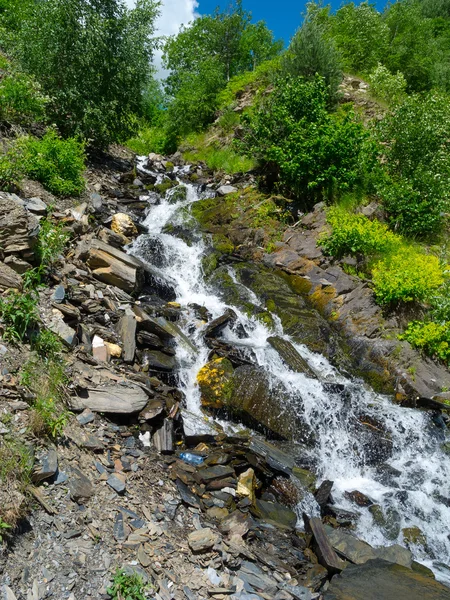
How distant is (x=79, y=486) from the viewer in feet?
15.4

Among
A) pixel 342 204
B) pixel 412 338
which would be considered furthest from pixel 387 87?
pixel 412 338

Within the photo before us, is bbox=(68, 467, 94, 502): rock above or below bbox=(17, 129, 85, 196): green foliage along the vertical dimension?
below

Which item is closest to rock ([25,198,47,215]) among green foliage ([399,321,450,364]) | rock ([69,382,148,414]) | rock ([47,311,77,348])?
rock ([47,311,77,348])

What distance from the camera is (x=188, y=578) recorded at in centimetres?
437

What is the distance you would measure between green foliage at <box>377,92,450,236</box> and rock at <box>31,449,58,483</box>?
1196cm

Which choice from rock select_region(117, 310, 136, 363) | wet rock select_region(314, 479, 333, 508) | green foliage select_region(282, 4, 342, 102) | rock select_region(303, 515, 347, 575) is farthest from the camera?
green foliage select_region(282, 4, 342, 102)

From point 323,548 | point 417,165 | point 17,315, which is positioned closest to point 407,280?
point 417,165

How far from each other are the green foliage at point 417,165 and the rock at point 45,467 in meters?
12.0

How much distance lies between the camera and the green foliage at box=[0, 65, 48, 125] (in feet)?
40.9

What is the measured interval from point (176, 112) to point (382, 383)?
21.5m

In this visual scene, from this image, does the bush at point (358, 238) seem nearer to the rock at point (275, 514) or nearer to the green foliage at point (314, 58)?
the rock at point (275, 514)

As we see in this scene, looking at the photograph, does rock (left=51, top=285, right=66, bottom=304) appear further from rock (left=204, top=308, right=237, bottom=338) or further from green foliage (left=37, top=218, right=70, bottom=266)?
rock (left=204, top=308, right=237, bottom=338)

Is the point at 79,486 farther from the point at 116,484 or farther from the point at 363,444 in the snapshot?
the point at 363,444

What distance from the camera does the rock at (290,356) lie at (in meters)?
9.27
